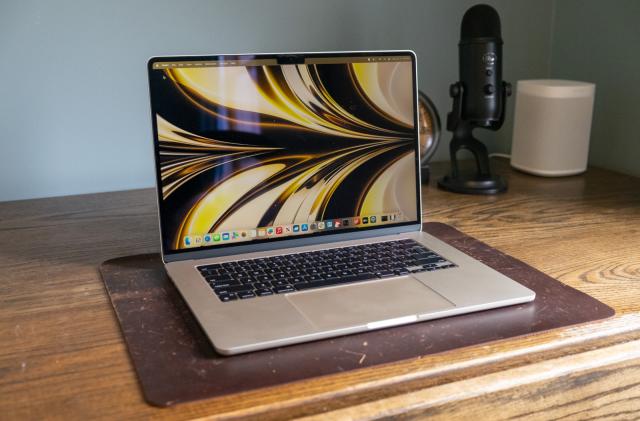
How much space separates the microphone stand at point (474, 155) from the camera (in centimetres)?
129

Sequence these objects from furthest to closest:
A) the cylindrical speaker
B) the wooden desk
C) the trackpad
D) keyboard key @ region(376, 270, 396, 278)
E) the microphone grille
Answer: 1. the cylindrical speaker
2. the microphone grille
3. keyboard key @ region(376, 270, 396, 278)
4. the trackpad
5. the wooden desk

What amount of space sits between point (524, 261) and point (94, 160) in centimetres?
79

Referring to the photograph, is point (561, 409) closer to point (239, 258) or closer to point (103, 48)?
point (239, 258)

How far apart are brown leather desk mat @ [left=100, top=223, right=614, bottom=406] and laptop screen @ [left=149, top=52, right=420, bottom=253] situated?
0.37 ft

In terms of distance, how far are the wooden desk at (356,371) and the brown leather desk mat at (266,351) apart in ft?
0.04

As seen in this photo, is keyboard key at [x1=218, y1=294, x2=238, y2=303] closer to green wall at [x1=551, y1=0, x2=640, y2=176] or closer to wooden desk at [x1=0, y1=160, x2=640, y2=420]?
wooden desk at [x1=0, y1=160, x2=640, y2=420]

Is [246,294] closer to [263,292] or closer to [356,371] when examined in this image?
[263,292]

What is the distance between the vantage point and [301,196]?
38.0 inches

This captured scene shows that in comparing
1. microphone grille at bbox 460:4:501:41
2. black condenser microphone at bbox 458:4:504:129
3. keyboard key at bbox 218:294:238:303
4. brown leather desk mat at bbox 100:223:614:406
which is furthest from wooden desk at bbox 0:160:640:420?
microphone grille at bbox 460:4:501:41

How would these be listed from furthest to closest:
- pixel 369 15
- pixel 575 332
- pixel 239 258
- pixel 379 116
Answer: pixel 369 15 → pixel 379 116 → pixel 239 258 → pixel 575 332

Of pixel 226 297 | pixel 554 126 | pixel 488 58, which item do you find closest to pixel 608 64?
pixel 554 126

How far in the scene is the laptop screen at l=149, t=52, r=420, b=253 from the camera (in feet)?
2.93

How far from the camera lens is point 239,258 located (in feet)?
2.95

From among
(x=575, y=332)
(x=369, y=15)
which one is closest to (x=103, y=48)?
(x=369, y=15)
